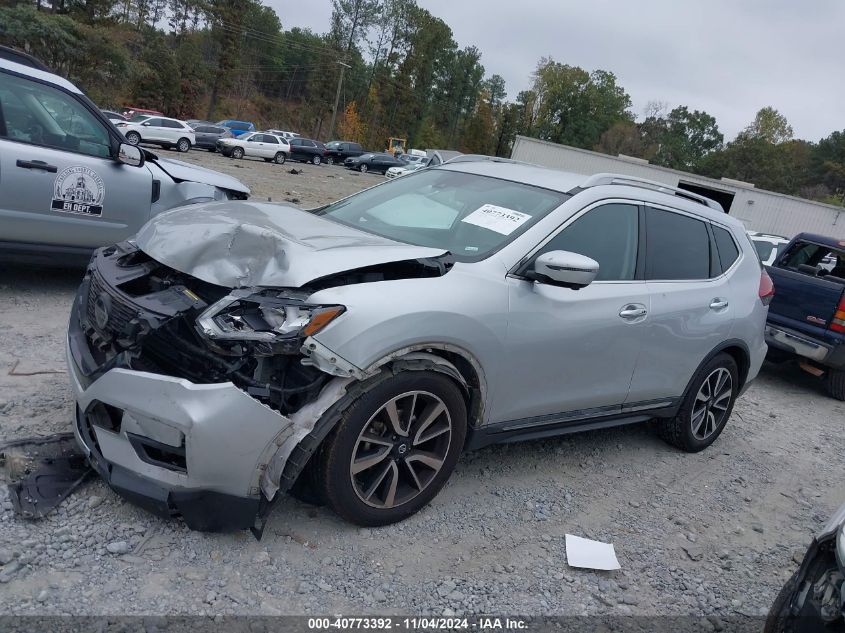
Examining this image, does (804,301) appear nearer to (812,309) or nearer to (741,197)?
(812,309)

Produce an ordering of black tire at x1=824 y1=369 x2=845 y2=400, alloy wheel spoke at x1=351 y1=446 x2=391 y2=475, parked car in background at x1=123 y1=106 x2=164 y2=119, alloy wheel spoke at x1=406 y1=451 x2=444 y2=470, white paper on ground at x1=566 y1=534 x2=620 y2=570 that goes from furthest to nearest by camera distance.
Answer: parked car in background at x1=123 y1=106 x2=164 y2=119 < black tire at x1=824 y1=369 x2=845 y2=400 < white paper on ground at x1=566 y1=534 x2=620 y2=570 < alloy wheel spoke at x1=406 y1=451 x2=444 y2=470 < alloy wheel spoke at x1=351 y1=446 x2=391 y2=475

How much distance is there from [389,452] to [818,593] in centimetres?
176

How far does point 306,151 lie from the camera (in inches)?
1612

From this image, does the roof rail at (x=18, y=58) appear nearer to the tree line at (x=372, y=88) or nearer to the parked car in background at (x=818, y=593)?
the parked car in background at (x=818, y=593)

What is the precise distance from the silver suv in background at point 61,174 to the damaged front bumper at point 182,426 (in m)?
2.63

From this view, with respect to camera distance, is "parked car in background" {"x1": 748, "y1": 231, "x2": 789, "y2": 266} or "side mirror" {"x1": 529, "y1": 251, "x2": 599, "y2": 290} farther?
"parked car in background" {"x1": 748, "y1": 231, "x2": 789, "y2": 266}

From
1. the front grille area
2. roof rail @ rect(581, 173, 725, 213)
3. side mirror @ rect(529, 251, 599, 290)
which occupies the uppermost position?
roof rail @ rect(581, 173, 725, 213)

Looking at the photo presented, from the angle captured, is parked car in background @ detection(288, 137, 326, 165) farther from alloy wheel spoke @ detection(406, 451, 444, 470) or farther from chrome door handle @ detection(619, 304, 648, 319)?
alloy wheel spoke @ detection(406, 451, 444, 470)

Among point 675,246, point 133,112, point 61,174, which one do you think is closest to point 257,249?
point 675,246

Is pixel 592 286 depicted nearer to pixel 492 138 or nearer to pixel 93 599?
pixel 93 599

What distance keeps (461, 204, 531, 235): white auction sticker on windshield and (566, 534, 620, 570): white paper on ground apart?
167 centimetres

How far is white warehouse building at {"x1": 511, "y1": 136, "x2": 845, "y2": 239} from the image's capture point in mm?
37438

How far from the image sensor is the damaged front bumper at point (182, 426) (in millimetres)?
2617

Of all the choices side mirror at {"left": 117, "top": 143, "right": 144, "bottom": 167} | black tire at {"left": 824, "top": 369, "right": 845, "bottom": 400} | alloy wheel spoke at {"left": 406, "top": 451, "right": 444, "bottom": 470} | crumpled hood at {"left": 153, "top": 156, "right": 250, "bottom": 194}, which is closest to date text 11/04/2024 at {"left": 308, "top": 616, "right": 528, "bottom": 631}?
alloy wheel spoke at {"left": 406, "top": 451, "right": 444, "bottom": 470}
